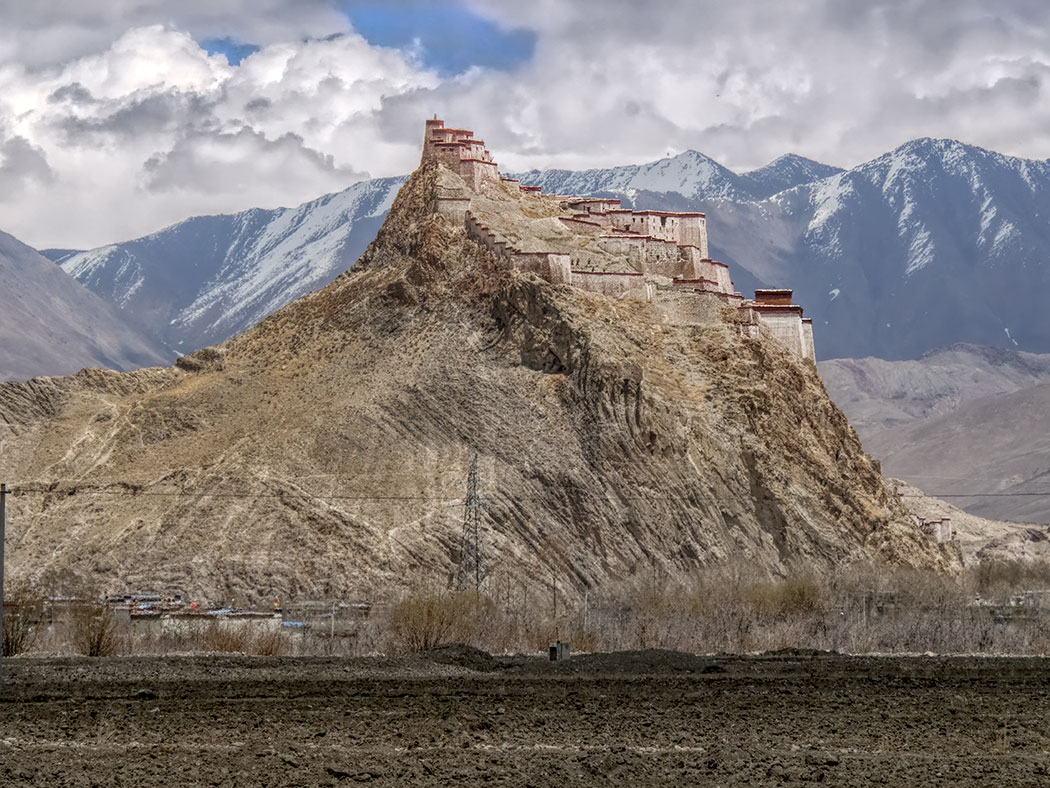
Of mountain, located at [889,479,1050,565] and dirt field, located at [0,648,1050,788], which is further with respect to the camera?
mountain, located at [889,479,1050,565]

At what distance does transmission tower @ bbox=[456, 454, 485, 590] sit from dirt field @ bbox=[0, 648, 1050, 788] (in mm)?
29536

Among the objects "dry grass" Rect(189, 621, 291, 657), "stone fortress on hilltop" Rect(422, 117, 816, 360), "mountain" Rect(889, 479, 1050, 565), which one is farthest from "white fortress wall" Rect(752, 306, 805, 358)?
"dry grass" Rect(189, 621, 291, 657)

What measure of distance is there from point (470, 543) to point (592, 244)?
24146 mm

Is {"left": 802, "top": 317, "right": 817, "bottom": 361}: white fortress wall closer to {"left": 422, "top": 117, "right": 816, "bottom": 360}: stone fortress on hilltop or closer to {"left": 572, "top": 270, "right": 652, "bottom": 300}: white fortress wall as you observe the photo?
{"left": 422, "top": 117, "right": 816, "bottom": 360}: stone fortress on hilltop

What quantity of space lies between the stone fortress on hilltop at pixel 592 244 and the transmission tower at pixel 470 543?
16317 millimetres

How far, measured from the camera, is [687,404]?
88.2 meters

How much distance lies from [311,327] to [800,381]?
925 inches

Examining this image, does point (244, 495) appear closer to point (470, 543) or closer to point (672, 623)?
point (470, 543)

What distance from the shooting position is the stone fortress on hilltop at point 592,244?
94.8 metres

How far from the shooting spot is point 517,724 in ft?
112

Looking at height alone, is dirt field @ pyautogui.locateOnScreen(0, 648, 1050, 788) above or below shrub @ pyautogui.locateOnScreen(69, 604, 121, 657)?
below

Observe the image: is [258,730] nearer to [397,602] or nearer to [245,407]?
[397,602]

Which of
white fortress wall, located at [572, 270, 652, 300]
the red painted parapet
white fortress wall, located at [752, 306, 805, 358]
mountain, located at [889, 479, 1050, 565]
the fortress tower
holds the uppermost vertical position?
the fortress tower

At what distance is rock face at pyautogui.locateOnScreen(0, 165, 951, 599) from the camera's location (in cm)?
7962
